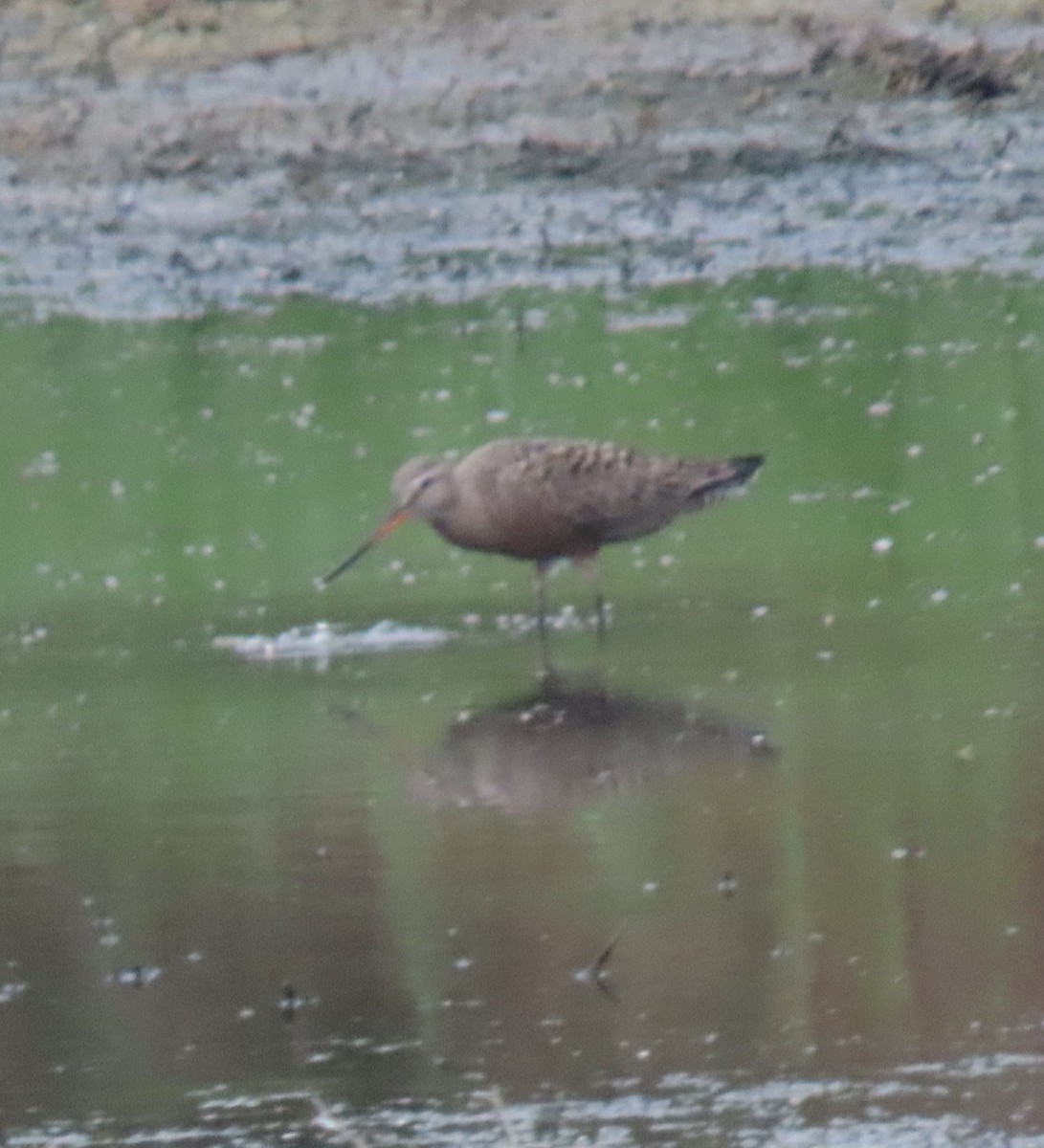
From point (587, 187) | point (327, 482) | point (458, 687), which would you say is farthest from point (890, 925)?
point (587, 187)

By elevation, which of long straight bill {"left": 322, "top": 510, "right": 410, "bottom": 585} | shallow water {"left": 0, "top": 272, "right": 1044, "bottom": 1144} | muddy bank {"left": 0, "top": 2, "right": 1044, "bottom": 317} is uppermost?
muddy bank {"left": 0, "top": 2, "right": 1044, "bottom": 317}

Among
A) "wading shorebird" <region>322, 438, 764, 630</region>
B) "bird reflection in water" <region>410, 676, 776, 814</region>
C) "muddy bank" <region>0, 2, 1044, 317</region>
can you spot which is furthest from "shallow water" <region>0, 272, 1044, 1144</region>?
"muddy bank" <region>0, 2, 1044, 317</region>

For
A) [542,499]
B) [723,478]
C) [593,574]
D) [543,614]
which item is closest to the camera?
[543,614]

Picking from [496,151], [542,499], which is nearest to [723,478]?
[542,499]

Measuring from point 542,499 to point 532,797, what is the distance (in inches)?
99.7

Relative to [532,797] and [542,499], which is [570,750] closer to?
[532,797]

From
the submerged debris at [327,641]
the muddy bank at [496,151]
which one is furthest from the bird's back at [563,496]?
the muddy bank at [496,151]

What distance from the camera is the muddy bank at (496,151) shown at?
62.7 ft

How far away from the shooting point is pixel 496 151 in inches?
863

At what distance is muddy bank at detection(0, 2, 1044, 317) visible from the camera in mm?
19125

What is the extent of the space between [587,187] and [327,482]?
9146 millimetres

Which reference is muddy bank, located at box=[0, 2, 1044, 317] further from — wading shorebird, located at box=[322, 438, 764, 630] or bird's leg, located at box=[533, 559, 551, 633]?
bird's leg, located at box=[533, 559, 551, 633]

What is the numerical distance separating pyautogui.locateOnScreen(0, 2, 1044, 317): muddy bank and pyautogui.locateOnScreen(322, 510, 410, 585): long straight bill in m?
7.64

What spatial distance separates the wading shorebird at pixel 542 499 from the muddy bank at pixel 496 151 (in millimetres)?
7907
